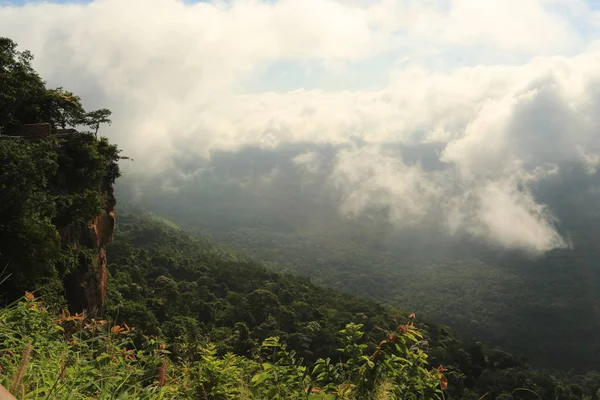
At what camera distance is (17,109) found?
→ 2031 centimetres

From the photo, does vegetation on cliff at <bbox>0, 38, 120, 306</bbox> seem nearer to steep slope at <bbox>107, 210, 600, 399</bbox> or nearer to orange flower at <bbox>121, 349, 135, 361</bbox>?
orange flower at <bbox>121, 349, 135, 361</bbox>

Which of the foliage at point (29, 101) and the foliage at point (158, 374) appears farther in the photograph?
the foliage at point (29, 101)

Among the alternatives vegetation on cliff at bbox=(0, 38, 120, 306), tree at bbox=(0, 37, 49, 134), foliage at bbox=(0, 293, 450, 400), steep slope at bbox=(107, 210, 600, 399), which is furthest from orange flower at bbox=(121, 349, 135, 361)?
steep slope at bbox=(107, 210, 600, 399)

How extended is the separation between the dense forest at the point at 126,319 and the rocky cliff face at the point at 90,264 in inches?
3.0

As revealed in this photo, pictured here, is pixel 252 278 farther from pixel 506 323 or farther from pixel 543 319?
pixel 543 319

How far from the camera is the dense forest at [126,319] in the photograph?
410cm

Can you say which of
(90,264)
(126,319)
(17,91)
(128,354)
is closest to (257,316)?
(126,319)

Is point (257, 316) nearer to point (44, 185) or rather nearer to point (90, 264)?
point (90, 264)

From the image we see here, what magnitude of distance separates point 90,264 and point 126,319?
11885 mm

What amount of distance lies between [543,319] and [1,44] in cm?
17888

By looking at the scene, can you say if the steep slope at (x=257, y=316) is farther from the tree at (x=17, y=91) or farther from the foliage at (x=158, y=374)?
the foliage at (x=158, y=374)

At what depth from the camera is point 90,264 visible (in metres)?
20.5

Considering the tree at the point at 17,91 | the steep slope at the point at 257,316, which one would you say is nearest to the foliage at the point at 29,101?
the tree at the point at 17,91

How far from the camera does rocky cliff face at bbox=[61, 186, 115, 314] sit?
18.9 metres
